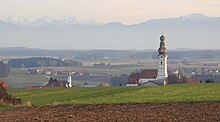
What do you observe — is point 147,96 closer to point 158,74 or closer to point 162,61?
point 162,61

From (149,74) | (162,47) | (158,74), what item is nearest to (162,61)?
(158,74)

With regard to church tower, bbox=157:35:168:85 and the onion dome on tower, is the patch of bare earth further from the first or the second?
church tower, bbox=157:35:168:85

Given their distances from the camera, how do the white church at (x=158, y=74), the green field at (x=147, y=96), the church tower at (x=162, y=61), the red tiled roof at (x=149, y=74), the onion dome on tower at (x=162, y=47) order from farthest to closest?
the red tiled roof at (x=149, y=74) → the white church at (x=158, y=74) → the church tower at (x=162, y=61) → the onion dome on tower at (x=162, y=47) → the green field at (x=147, y=96)

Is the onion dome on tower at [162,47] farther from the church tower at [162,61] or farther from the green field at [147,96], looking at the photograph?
the green field at [147,96]

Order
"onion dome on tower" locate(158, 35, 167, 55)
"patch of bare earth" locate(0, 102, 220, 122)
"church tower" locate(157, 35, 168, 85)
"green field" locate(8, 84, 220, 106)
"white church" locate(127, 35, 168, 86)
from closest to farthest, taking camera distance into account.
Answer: "patch of bare earth" locate(0, 102, 220, 122), "green field" locate(8, 84, 220, 106), "onion dome on tower" locate(158, 35, 167, 55), "church tower" locate(157, 35, 168, 85), "white church" locate(127, 35, 168, 86)

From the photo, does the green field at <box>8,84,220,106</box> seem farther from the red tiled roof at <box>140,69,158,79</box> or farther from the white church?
the red tiled roof at <box>140,69,158,79</box>

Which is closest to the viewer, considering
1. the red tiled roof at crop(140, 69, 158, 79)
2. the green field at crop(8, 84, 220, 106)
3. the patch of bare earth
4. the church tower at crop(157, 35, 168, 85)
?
the patch of bare earth

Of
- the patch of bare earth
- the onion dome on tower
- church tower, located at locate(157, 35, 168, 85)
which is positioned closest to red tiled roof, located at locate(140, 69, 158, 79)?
church tower, located at locate(157, 35, 168, 85)

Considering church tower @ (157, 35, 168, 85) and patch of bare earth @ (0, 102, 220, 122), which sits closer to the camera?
patch of bare earth @ (0, 102, 220, 122)

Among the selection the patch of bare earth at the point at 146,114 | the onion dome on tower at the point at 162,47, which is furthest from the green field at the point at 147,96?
the onion dome on tower at the point at 162,47

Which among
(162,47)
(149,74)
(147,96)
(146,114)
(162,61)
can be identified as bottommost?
(149,74)

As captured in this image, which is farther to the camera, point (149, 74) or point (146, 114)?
point (149, 74)

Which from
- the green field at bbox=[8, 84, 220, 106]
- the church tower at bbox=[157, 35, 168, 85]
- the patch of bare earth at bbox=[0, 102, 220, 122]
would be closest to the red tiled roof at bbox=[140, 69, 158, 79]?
the church tower at bbox=[157, 35, 168, 85]

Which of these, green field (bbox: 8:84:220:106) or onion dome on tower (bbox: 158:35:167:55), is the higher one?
onion dome on tower (bbox: 158:35:167:55)
